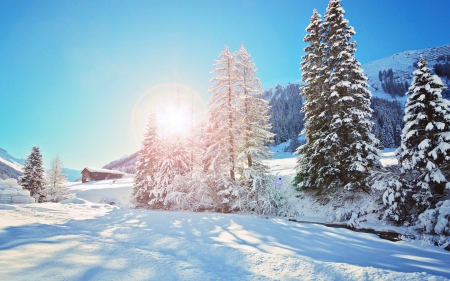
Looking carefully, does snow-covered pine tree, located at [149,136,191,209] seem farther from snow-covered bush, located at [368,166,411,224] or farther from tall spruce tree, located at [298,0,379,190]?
snow-covered bush, located at [368,166,411,224]

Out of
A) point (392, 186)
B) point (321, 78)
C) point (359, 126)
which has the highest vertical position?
point (321, 78)

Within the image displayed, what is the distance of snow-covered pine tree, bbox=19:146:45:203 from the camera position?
104 ft

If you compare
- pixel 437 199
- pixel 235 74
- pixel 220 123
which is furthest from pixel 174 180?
pixel 437 199

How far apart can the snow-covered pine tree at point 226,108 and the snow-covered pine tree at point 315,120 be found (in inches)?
225

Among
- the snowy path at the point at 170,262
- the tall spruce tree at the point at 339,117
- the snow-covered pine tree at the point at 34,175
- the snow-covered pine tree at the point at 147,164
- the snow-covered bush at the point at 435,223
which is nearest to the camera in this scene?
the snowy path at the point at 170,262

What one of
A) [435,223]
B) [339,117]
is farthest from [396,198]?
[339,117]

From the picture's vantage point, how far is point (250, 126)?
17.8m

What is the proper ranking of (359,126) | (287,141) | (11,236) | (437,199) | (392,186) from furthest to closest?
1. (287,141)
2. (359,126)
3. (392,186)
4. (437,199)
5. (11,236)

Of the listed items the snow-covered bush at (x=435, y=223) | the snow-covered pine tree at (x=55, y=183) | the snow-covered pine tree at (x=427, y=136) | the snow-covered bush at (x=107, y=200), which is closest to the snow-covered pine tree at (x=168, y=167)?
the snow-covered bush at (x=107, y=200)

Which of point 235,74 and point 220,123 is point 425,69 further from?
point 220,123

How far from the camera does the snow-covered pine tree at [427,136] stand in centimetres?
1080

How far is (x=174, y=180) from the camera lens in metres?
20.4

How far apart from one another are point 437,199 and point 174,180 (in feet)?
59.6

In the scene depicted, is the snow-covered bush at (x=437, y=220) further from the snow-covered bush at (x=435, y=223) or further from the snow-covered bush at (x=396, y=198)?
the snow-covered bush at (x=396, y=198)
